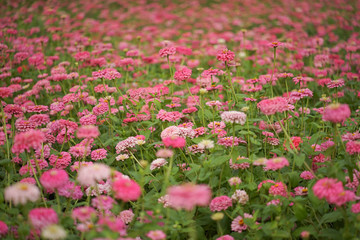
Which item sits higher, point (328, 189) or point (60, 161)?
point (328, 189)

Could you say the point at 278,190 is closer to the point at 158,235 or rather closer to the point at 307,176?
the point at 307,176

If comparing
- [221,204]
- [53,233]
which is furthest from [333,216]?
[53,233]

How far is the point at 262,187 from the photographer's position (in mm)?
2176

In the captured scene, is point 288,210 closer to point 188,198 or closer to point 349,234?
point 349,234

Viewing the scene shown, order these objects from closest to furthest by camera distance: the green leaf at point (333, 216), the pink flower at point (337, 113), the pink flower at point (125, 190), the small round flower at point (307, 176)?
the pink flower at point (125, 190) → the pink flower at point (337, 113) → the green leaf at point (333, 216) → the small round flower at point (307, 176)

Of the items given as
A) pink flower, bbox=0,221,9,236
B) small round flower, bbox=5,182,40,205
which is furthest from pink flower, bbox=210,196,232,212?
pink flower, bbox=0,221,9,236

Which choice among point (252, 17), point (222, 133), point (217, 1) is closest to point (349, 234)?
point (222, 133)

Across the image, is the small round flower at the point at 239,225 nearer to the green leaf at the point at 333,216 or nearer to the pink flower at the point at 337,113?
the green leaf at the point at 333,216

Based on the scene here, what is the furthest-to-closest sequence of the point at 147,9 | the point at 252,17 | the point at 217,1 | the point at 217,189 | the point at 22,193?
1. the point at 217,1
2. the point at 147,9
3. the point at 252,17
4. the point at 217,189
5. the point at 22,193

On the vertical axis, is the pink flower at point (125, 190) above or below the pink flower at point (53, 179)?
above

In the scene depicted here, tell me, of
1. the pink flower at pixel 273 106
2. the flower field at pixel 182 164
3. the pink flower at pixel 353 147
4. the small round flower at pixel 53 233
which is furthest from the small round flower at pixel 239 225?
the small round flower at pixel 53 233

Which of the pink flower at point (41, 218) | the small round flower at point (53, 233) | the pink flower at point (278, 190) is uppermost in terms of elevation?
the small round flower at point (53, 233)

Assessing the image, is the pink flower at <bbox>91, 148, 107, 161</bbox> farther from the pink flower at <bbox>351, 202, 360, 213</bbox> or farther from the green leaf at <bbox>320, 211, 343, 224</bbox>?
the pink flower at <bbox>351, 202, 360, 213</bbox>

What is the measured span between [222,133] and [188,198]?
1.18 meters
